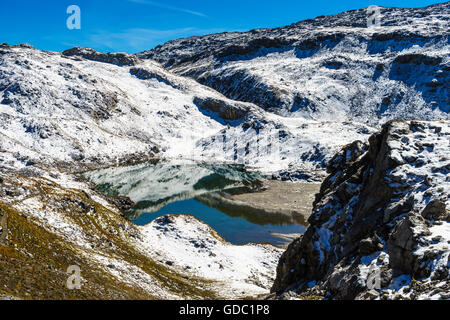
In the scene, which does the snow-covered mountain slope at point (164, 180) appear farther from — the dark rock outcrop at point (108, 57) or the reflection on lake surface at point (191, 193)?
the dark rock outcrop at point (108, 57)

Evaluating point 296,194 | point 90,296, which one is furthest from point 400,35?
point 90,296

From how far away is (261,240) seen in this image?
175ft

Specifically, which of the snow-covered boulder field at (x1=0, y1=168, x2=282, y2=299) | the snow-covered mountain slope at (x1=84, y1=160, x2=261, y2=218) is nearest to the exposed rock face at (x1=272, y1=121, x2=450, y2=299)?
the snow-covered boulder field at (x1=0, y1=168, x2=282, y2=299)

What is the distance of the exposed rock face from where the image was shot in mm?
16016

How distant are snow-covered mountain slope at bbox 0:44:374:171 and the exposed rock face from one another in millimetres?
74983

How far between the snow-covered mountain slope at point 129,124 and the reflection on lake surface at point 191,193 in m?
11.6

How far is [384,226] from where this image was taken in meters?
19.7

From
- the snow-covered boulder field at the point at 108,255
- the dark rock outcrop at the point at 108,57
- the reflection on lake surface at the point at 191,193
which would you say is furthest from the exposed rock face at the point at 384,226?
the dark rock outcrop at the point at 108,57

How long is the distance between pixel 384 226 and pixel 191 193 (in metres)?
64.7

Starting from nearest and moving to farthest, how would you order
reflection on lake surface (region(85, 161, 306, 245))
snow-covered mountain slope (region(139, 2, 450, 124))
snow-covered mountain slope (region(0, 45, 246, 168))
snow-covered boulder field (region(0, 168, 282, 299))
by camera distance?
snow-covered boulder field (region(0, 168, 282, 299)), reflection on lake surface (region(85, 161, 306, 245)), snow-covered mountain slope (region(0, 45, 246, 168)), snow-covered mountain slope (region(139, 2, 450, 124))

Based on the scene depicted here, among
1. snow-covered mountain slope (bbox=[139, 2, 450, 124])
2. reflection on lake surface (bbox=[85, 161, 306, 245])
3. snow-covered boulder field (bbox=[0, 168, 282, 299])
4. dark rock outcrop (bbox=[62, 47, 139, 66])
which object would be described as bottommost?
snow-covered boulder field (bbox=[0, 168, 282, 299])

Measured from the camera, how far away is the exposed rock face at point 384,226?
1602cm

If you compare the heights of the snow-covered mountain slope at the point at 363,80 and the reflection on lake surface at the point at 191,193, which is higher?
the snow-covered mountain slope at the point at 363,80

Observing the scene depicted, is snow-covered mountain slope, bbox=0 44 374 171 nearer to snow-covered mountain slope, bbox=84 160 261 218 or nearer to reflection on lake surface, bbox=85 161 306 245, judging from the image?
snow-covered mountain slope, bbox=84 160 261 218
